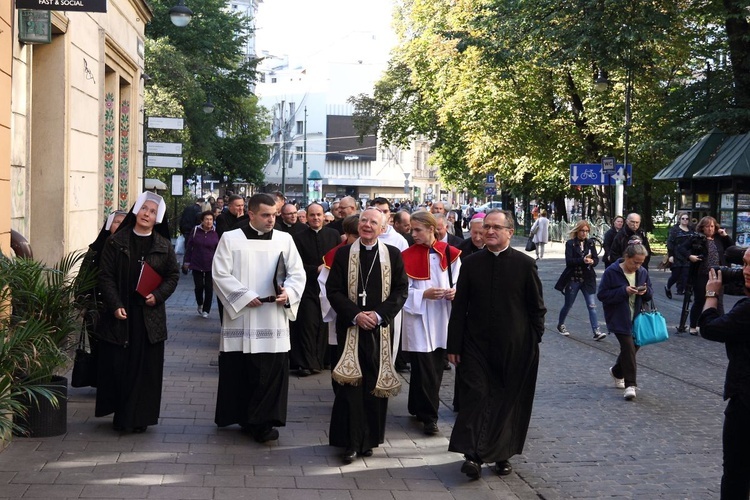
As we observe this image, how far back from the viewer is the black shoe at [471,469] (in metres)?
7.13

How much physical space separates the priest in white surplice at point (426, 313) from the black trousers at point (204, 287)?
7.87m

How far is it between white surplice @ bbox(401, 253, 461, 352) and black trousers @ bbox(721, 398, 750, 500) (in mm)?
3338

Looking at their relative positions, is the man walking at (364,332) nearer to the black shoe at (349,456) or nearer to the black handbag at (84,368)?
the black shoe at (349,456)

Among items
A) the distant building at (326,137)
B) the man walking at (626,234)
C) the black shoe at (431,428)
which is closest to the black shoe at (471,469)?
the black shoe at (431,428)

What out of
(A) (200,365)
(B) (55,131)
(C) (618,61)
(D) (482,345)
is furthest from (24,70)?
(C) (618,61)

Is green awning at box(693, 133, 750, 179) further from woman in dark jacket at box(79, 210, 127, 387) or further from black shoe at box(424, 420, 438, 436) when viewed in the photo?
woman in dark jacket at box(79, 210, 127, 387)

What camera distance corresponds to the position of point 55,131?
13570 mm

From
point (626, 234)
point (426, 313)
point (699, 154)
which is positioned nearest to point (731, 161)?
point (699, 154)

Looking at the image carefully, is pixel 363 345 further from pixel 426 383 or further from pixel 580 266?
pixel 580 266

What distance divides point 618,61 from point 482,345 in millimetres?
18783

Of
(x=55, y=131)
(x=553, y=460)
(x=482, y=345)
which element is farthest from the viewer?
(x=55, y=131)

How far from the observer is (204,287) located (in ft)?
55.7

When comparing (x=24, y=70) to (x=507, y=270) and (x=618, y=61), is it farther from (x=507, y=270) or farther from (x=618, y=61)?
(x=618, y=61)

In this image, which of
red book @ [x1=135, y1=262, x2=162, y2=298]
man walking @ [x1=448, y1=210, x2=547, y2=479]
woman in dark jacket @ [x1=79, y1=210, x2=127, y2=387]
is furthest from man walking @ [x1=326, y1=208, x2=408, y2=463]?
woman in dark jacket @ [x1=79, y1=210, x2=127, y2=387]
